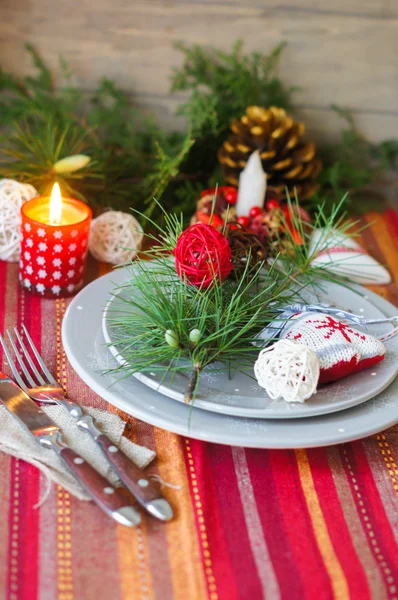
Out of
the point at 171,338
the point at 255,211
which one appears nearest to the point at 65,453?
the point at 171,338

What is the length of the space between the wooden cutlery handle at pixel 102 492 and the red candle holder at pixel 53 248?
0.30 m

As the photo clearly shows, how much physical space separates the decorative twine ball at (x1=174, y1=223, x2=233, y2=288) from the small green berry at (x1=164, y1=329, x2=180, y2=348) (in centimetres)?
6

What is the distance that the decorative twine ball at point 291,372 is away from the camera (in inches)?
21.7

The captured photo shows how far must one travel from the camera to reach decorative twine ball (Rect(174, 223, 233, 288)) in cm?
61

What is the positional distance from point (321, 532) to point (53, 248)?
43 centimetres

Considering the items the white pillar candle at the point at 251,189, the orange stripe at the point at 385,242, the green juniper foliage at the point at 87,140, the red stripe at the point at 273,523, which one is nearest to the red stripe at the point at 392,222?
the orange stripe at the point at 385,242

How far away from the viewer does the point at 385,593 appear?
0.50m

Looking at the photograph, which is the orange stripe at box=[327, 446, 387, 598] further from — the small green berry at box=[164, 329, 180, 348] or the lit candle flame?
the lit candle flame

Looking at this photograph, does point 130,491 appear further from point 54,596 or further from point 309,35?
point 309,35

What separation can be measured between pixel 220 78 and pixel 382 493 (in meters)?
0.73

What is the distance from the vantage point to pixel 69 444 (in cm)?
57

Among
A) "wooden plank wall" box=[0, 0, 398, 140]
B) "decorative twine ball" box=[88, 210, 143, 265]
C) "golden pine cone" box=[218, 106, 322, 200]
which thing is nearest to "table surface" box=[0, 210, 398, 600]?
"decorative twine ball" box=[88, 210, 143, 265]

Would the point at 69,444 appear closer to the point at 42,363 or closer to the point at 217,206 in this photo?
the point at 42,363

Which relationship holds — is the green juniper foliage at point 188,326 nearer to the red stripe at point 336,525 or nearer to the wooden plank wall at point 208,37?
the red stripe at point 336,525
